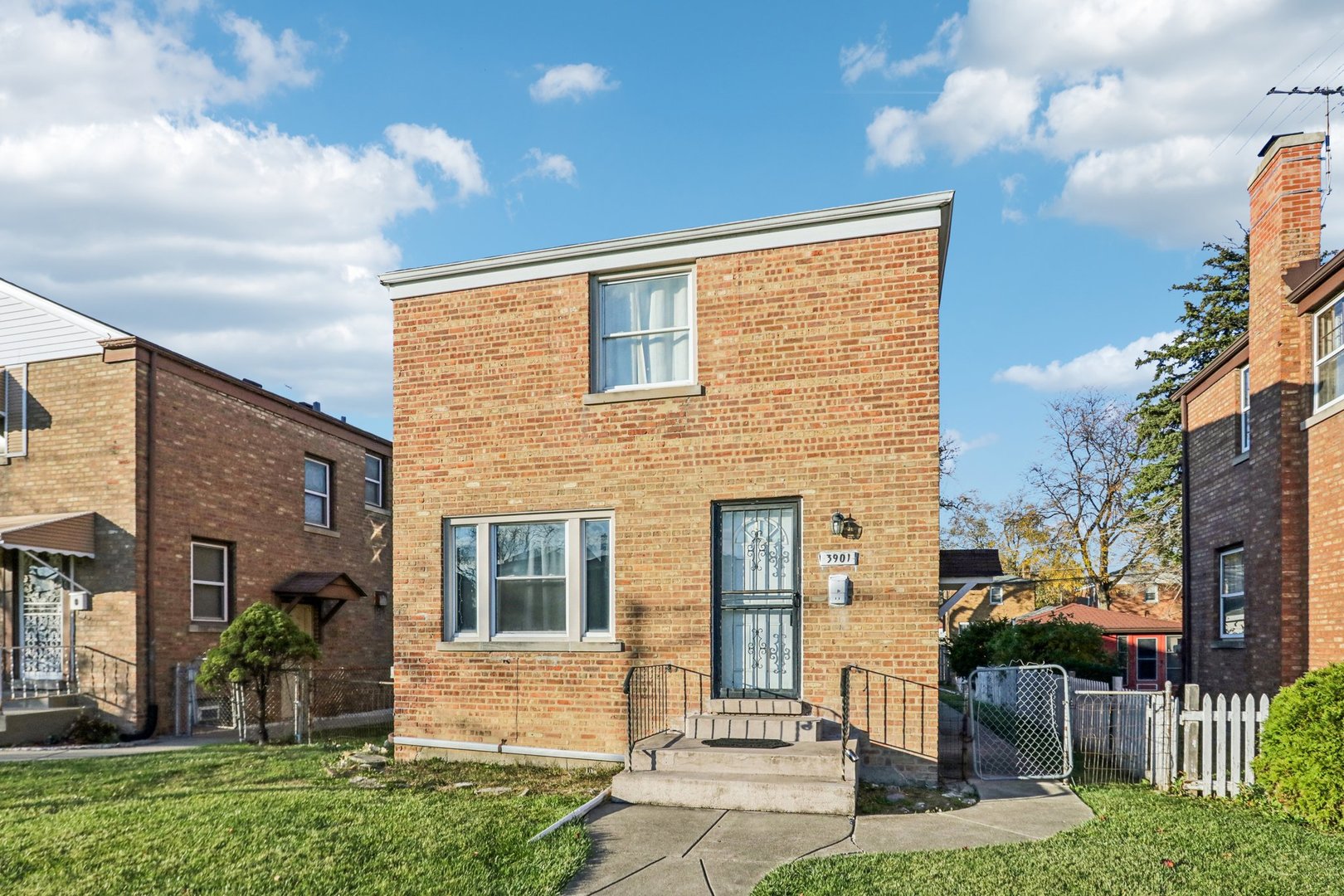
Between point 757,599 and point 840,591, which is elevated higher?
point 840,591

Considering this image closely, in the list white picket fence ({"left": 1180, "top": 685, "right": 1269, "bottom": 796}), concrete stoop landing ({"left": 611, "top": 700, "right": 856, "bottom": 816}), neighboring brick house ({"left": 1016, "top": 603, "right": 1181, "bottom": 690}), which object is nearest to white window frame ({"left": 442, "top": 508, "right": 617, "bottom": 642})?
concrete stoop landing ({"left": 611, "top": 700, "right": 856, "bottom": 816})

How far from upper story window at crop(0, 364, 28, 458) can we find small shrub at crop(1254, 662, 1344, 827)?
17.6 metres

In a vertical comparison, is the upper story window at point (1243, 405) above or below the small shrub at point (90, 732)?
above

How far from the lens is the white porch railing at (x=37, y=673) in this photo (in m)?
14.2

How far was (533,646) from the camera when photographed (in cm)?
1027

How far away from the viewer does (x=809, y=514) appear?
372 inches

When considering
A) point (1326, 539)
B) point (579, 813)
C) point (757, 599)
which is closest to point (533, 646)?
point (757, 599)

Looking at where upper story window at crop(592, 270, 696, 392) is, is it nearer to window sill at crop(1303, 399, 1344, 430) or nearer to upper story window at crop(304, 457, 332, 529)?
window sill at crop(1303, 399, 1344, 430)

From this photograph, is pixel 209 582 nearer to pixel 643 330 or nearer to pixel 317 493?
pixel 317 493

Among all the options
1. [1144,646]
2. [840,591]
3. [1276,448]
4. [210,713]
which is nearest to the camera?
[840,591]

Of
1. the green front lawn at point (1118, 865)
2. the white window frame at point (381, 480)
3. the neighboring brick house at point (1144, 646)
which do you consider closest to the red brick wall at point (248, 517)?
the white window frame at point (381, 480)

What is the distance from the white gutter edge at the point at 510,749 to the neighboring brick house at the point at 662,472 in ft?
0.07

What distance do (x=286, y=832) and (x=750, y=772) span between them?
381 cm

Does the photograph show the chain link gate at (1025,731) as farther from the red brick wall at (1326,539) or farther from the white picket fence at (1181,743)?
the red brick wall at (1326,539)
